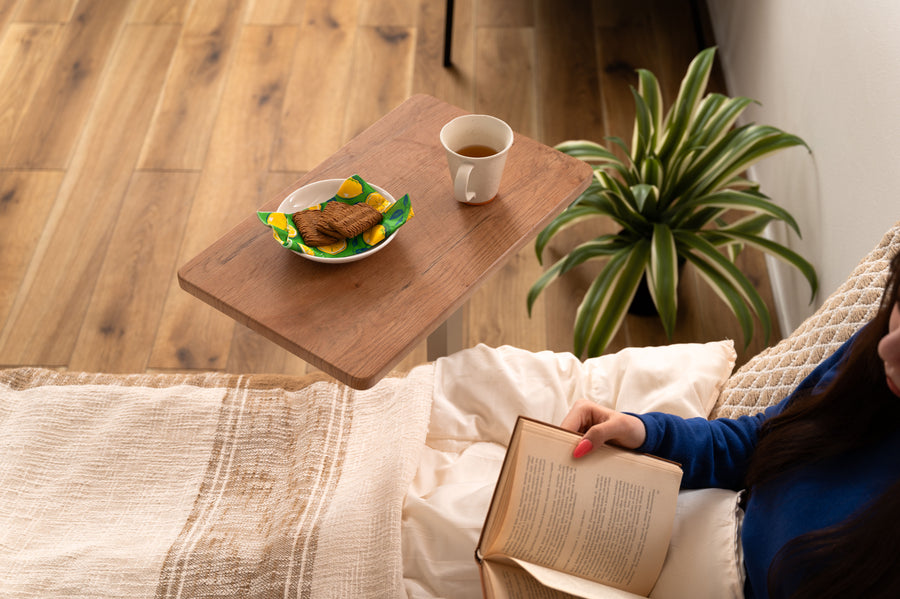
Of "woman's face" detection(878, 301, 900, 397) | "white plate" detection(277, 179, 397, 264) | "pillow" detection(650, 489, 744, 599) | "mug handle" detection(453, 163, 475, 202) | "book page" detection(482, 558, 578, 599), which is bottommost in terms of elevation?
"book page" detection(482, 558, 578, 599)

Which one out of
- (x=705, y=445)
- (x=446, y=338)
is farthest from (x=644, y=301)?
(x=705, y=445)

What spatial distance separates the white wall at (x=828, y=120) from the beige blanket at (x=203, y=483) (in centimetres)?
91

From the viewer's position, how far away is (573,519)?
917mm

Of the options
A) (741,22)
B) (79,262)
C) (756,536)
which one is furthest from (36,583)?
(741,22)

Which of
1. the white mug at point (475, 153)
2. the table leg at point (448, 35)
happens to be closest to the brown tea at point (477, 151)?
the white mug at point (475, 153)

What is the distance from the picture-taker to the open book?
895 millimetres

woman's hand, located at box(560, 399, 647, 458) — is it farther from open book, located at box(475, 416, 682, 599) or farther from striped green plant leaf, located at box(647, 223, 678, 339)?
striped green plant leaf, located at box(647, 223, 678, 339)

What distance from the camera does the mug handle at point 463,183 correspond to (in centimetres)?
108

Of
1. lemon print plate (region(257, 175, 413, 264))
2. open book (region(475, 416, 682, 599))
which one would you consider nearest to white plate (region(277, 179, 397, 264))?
lemon print plate (region(257, 175, 413, 264))

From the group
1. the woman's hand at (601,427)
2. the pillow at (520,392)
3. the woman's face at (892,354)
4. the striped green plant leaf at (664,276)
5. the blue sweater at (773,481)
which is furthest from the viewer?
the striped green plant leaf at (664,276)

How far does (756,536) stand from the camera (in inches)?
35.9

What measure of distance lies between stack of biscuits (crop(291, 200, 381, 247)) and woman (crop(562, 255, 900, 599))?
1.21 feet

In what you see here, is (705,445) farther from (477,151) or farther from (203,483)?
(203,483)

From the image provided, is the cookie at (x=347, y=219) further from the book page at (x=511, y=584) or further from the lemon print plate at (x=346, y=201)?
the book page at (x=511, y=584)
